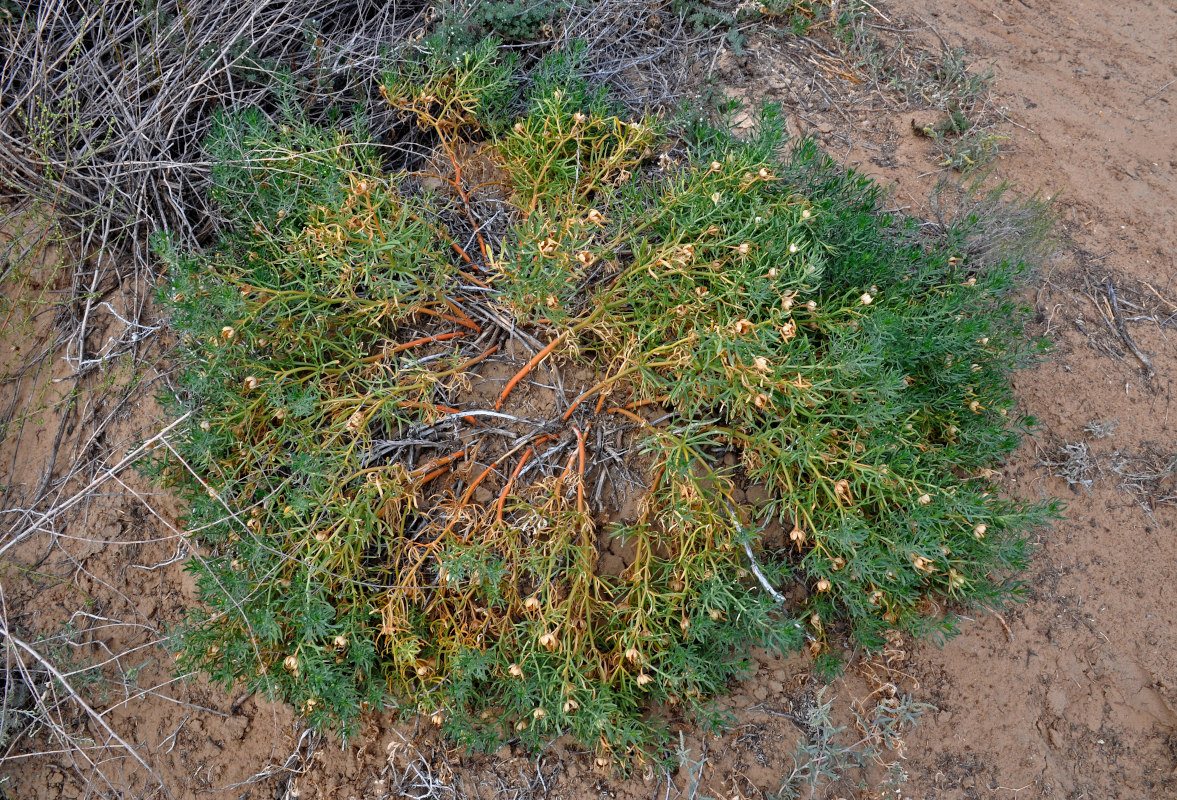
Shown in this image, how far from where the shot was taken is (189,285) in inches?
102

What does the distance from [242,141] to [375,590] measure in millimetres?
2030

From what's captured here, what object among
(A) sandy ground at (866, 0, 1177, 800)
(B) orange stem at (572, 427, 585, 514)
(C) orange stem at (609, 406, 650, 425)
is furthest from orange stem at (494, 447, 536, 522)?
(A) sandy ground at (866, 0, 1177, 800)

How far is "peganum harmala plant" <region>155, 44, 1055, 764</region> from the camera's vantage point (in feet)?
7.87

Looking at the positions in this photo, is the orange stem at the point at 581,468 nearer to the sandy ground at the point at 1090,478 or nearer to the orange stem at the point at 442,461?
the orange stem at the point at 442,461

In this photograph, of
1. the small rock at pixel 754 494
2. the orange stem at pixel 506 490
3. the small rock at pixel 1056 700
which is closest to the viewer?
the orange stem at pixel 506 490

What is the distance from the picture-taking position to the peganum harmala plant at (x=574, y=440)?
94.4 inches

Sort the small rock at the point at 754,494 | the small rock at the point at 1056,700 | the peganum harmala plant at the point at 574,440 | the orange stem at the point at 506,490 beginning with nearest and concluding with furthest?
the peganum harmala plant at the point at 574,440 < the orange stem at the point at 506,490 < the small rock at the point at 1056,700 < the small rock at the point at 754,494

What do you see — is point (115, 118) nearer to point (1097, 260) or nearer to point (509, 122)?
point (509, 122)

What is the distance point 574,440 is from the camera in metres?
2.79

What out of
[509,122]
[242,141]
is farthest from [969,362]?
[242,141]

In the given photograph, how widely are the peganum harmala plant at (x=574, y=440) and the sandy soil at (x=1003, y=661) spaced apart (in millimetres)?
204

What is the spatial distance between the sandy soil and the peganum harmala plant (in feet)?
0.67

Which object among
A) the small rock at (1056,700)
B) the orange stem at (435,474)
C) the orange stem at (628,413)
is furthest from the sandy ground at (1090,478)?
the orange stem at (435,474)

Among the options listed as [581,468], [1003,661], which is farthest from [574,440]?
[1003,661]
